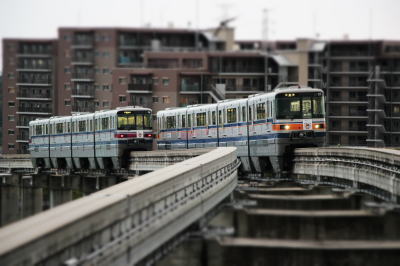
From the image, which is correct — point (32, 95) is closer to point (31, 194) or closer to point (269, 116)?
point (31, 194)

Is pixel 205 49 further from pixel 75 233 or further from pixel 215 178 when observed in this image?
pixel 75 233

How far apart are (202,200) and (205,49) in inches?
3911

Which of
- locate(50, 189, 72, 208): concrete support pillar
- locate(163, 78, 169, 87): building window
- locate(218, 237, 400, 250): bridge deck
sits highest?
locate(163, 78, 169, 87): building window

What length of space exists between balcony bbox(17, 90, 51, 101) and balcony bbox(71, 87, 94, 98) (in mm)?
7745

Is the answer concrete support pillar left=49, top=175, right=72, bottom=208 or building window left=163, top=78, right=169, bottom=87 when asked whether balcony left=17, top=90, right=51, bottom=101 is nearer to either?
building window left=163, top=78, right=169, bottom=87

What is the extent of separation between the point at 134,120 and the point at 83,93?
72648 millimetres

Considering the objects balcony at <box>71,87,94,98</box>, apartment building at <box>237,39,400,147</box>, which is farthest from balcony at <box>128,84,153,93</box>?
apartment building at <box>237,39,400,147</box>

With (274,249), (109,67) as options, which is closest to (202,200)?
(274,249)

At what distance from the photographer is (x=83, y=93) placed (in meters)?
119

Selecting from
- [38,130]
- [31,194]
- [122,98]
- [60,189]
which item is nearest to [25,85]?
[122,98]

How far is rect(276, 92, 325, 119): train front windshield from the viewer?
34250 millimetres

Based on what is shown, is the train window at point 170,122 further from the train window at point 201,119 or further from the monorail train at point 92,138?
the train window at point 201,119

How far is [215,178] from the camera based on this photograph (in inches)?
836

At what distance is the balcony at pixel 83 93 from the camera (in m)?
118
